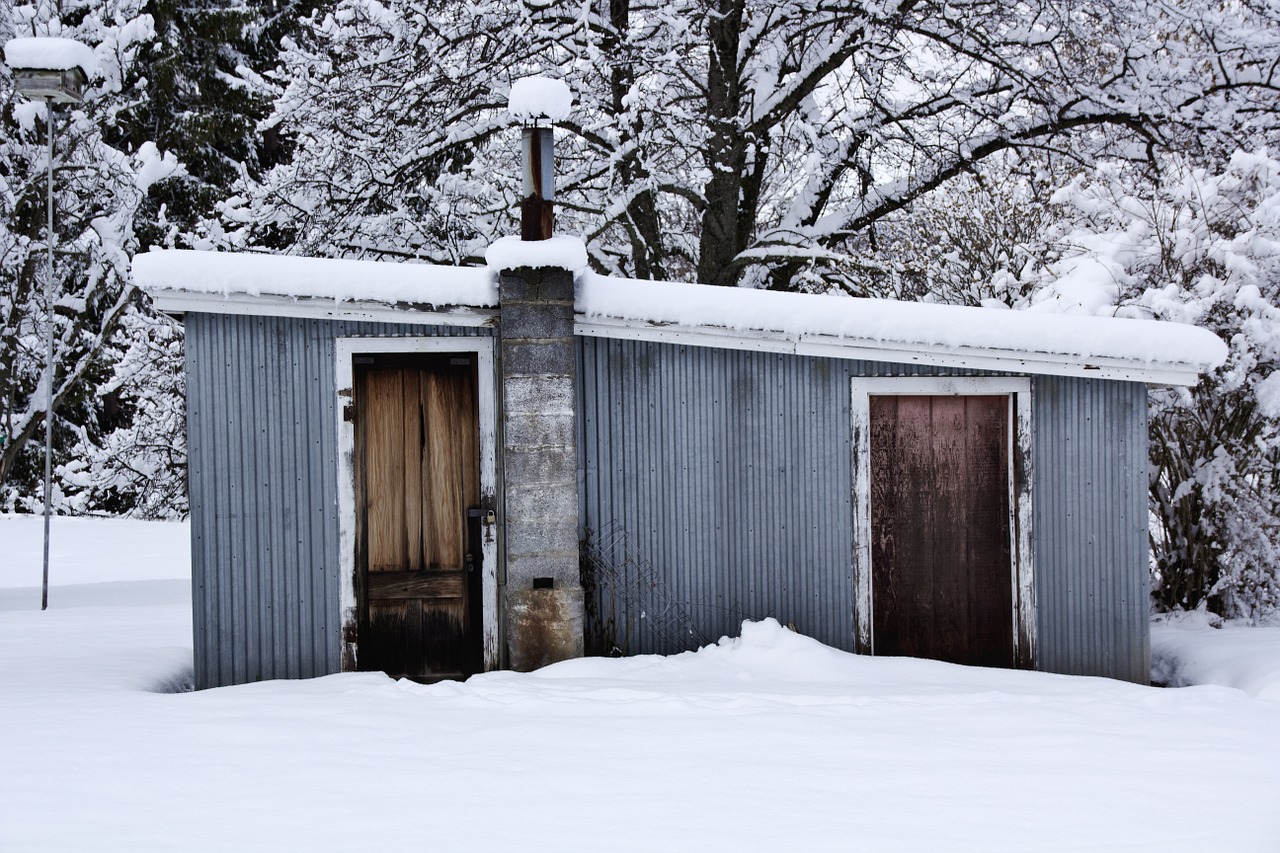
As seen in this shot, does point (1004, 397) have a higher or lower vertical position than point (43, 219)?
lower

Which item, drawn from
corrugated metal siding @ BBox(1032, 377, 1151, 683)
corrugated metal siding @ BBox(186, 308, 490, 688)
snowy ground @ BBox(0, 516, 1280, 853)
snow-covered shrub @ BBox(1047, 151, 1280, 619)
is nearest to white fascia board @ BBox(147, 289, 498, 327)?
corrugated metal siding @ BBox(186, 308, 490, 688)

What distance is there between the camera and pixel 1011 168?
12875 mm

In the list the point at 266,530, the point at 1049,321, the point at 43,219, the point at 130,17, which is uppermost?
the point at 130,17

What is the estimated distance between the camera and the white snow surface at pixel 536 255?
682cm

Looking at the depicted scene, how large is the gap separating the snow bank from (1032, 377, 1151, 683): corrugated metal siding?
0.50 metres

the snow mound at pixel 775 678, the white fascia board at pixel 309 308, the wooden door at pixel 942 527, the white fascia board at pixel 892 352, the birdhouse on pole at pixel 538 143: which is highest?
the birdhouse on pole at pixel 538 143

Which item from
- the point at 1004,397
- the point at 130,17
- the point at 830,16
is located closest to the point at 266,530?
→ the point at 1004,397

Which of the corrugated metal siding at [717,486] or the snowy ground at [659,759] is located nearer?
the snowy ground at [659,759]

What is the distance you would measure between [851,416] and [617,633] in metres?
1.98

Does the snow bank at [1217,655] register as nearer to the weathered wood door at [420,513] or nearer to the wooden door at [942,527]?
the wooden door at [942,527]

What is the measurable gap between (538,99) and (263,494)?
9.53 ft

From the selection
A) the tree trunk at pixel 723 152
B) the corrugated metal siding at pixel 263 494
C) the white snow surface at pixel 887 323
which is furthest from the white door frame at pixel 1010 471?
the tree trunk at pixel 723 152

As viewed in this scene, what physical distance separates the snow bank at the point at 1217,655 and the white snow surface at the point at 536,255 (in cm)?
468

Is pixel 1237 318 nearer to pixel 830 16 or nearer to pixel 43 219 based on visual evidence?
pixel 830 16
